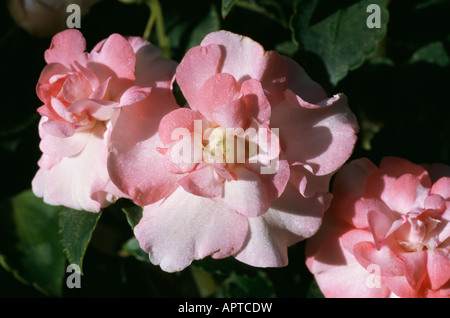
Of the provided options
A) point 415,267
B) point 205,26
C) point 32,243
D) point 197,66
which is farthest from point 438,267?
point 32,243

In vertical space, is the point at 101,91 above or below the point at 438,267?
above

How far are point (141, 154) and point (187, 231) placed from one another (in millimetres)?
94

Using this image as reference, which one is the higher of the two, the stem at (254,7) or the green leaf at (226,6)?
the green leaf at (226,6)

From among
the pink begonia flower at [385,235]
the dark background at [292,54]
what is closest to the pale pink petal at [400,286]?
the pink begonia flower at [385,235]

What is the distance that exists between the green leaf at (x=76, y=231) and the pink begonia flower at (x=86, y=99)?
6cm

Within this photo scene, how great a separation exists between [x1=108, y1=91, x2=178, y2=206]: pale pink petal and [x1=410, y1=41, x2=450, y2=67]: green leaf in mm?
518

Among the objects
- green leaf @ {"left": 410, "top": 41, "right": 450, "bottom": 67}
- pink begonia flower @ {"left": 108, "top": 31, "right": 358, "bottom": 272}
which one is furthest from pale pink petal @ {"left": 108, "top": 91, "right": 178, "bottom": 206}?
green leaf @ {"left": 410, "top": 41, "right": 450, "bottom": 67}

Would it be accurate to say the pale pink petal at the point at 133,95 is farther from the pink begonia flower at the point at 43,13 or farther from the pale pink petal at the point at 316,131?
the pink begonia flower at the point at 43,13

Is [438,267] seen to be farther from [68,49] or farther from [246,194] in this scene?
[68,49]

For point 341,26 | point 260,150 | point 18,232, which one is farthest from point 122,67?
point 18,232

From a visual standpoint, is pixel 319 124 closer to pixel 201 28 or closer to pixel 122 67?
pixel 122 67

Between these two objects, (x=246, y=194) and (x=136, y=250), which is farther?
(x=136, y=250)

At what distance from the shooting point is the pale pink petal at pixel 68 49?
614 mm

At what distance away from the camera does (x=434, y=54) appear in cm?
89
